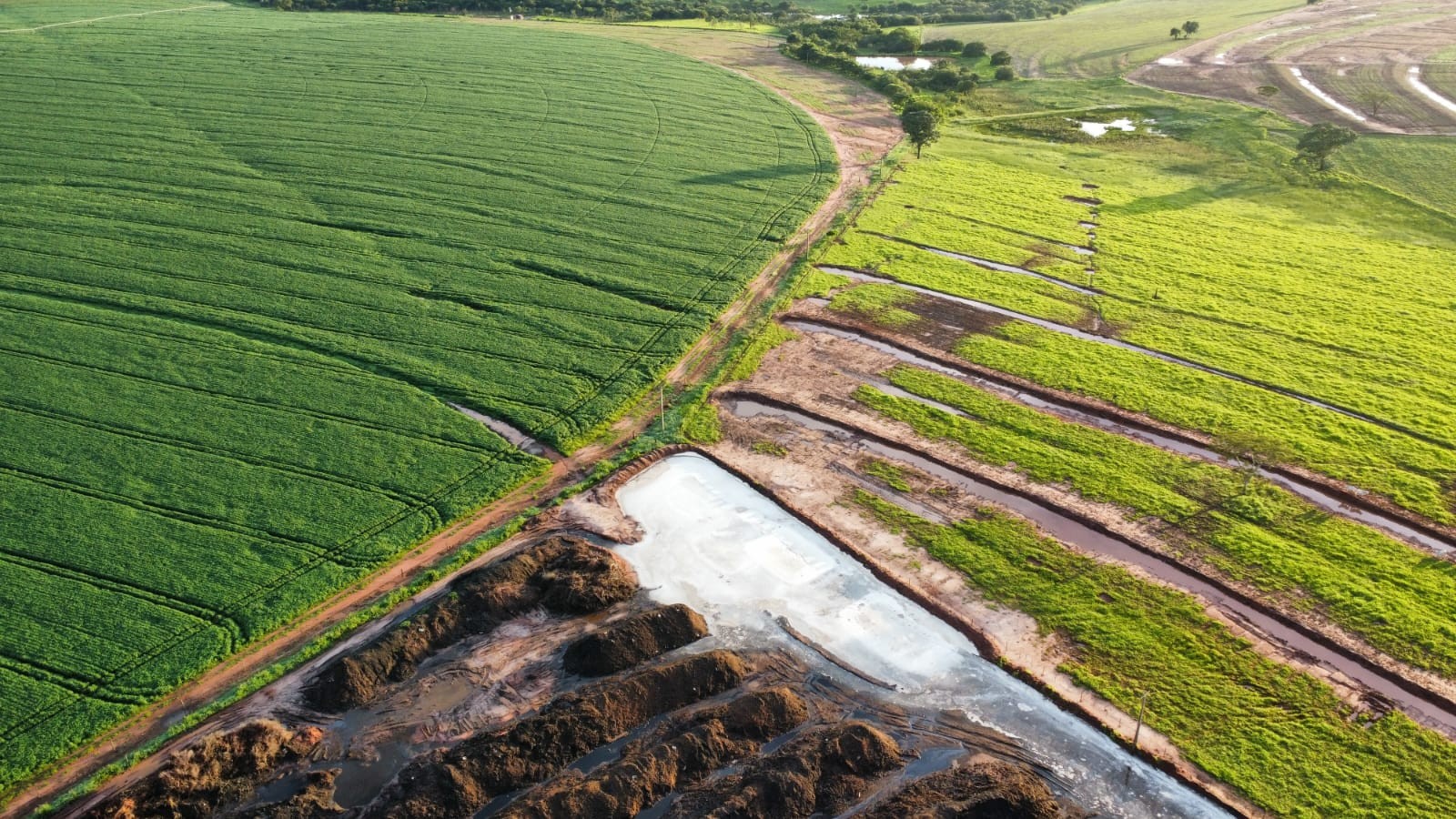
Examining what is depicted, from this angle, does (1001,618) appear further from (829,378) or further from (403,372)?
(403,372)

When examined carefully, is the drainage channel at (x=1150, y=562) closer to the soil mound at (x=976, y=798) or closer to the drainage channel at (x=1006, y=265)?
the soil mound at (x=976, y=798)

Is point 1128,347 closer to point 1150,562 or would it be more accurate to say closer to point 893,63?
point 1150,562

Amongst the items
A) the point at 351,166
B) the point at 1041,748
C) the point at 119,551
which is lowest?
the point at 1041,748

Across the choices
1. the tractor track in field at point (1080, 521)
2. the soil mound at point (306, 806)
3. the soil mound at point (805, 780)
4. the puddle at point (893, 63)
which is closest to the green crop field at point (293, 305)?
the soil mound at point (306, 806)

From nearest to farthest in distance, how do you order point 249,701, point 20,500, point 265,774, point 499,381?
point 265,774 < point 249,701 < point 20,500 < point 499,381

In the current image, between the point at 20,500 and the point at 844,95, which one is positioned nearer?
the point at 20,500

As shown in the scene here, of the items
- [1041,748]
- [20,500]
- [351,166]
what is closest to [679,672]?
[1041,748]

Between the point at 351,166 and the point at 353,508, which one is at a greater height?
the point at 351,166

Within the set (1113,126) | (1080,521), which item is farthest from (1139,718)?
(1113,126)
